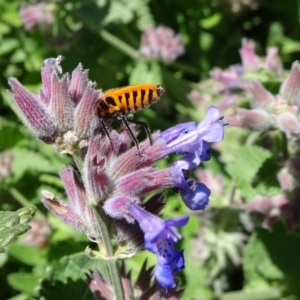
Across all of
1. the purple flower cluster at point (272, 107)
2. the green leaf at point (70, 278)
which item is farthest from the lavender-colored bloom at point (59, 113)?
the purple flower cluster at point (272, 107)

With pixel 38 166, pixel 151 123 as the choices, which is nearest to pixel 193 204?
pixel 38 166

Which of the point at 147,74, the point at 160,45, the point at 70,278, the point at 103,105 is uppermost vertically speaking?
the point at 103,105

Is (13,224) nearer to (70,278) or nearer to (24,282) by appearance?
(70,278)

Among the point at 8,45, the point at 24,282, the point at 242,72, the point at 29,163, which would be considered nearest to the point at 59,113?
the point at 24,282

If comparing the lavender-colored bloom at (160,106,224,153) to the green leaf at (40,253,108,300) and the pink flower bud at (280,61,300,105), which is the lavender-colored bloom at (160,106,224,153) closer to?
the green leaf at (40,253,108,300)

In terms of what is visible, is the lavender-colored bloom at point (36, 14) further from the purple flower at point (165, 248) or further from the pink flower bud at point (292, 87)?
the purple flower at point (165, 248)

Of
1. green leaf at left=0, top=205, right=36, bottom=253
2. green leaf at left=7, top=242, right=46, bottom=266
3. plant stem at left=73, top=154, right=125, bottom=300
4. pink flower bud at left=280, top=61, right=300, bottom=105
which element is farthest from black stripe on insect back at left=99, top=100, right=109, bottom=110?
green leaf at left=7, top=242, right=46, bottom=266
